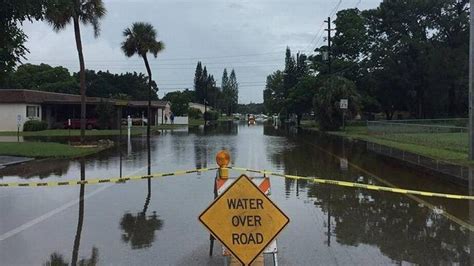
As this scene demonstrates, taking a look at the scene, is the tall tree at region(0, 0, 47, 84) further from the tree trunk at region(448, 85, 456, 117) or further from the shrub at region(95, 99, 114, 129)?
the tree trunk at region(448, 85, 456, 117)

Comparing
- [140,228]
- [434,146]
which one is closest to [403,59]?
[434,146]

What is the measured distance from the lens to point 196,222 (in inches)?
364

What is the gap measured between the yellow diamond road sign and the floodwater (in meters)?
0.96

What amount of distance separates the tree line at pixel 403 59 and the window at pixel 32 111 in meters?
29.0

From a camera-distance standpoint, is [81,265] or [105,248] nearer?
[81,265]

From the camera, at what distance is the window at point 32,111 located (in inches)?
2128

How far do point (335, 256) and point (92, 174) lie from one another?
10780 mm

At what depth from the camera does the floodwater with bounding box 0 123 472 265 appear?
7062 millimetres

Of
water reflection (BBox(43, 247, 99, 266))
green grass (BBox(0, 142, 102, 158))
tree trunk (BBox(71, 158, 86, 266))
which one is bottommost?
tree trunk (BBox(71, 158, 86, 266))

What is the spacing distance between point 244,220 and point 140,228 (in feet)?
10.7

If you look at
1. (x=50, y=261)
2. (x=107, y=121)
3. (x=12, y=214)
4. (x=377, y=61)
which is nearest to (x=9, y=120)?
(x=107, y=121)

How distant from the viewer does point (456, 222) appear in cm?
928

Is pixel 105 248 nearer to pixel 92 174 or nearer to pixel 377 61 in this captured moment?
pixel 92 174

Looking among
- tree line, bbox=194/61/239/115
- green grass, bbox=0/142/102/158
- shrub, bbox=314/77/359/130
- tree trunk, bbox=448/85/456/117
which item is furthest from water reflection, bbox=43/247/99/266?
tree line, bbox=194/61/239/115
